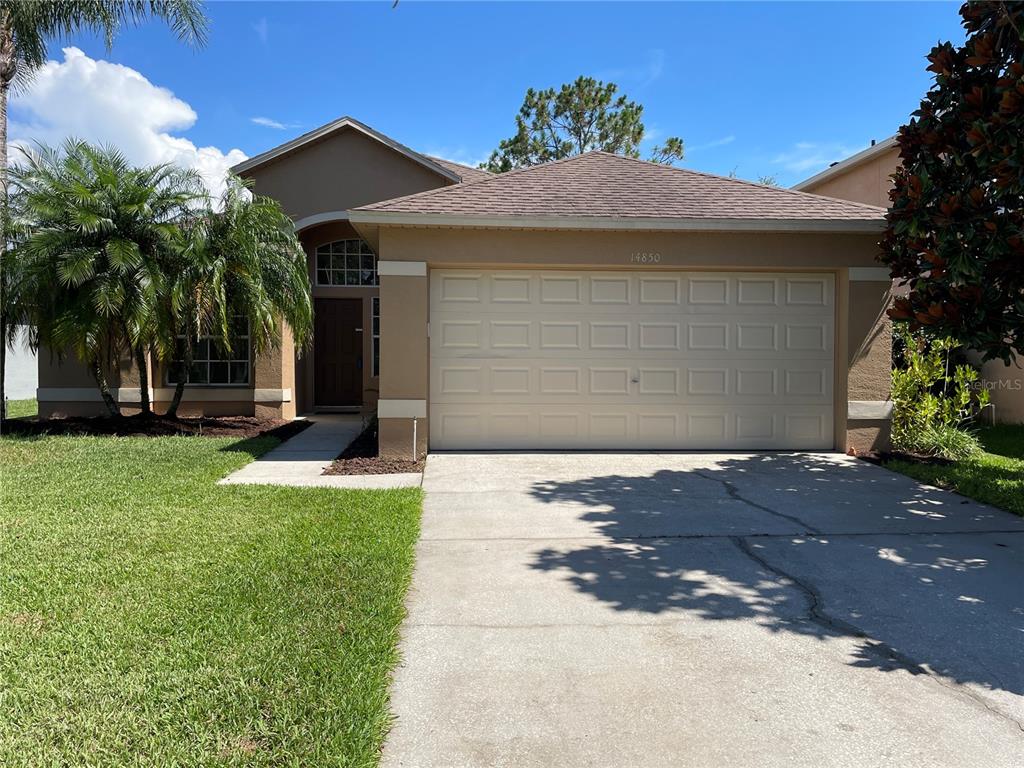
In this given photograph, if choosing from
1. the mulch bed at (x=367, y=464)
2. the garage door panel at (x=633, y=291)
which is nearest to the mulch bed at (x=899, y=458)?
the garage door panel at (x=633, y=291)

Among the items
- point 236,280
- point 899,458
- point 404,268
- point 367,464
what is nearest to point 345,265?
point 236,280

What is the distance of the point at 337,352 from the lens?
49.4 feet

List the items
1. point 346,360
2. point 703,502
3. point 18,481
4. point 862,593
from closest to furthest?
point 862,593, point 703,502, point 18,481, point 346,360

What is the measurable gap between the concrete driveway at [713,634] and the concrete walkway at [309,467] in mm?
1114

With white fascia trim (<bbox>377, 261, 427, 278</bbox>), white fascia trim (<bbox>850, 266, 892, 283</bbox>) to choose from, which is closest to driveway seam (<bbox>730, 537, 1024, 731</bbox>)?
white fascia trim (<bbox>377, 261, 427, 278</bbox>)

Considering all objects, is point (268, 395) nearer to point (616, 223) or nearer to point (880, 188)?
point (616, 223)

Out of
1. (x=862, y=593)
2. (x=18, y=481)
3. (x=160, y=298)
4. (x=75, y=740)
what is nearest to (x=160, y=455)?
(x=18, y=481)

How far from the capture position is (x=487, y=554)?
5.20 m

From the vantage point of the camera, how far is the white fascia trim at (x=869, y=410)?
9383 millimetres

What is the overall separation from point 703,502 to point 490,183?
5639 millimetres

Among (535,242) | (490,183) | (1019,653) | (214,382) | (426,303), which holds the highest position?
(490,183)

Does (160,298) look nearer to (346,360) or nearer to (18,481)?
(18,481)

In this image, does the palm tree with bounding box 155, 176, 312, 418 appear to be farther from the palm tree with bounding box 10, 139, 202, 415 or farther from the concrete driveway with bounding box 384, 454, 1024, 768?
the concrete driveway with bounding box 384, 454, 1024, 768

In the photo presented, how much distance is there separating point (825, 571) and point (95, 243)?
11.0 m
